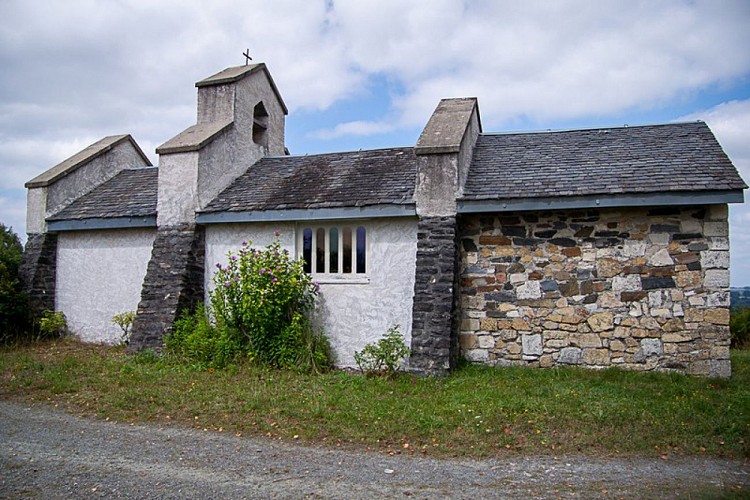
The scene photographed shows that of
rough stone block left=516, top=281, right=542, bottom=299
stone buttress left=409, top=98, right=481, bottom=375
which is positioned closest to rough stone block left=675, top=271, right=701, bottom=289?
rough stone block left=516, top=281, right=542, bottom=299

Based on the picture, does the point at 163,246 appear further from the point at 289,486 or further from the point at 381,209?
the point at 289,486

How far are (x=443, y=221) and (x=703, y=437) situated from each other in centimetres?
481

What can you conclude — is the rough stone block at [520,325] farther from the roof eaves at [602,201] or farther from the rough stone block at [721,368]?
the rough stone block at [721,368]

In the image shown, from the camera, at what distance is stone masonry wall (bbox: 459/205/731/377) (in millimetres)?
8547

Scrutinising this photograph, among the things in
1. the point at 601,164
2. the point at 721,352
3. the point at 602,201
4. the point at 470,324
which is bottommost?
the point at 721,352

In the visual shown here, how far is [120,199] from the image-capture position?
41.6 ft

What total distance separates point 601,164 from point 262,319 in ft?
21.4

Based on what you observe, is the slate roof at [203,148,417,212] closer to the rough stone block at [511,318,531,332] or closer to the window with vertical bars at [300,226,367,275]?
the window with vertical bars at [300,226,367,275]

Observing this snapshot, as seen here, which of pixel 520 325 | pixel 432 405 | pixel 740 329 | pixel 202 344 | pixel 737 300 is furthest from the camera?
pixel 737 300

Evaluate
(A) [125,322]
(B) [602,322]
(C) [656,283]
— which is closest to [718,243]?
(C) [656,283]

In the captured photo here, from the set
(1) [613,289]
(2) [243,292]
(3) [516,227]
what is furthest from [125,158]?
(1) [613,289]

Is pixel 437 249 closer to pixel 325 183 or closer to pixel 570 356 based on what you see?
pixel 570 356

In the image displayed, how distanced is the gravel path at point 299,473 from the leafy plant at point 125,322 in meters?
5.40

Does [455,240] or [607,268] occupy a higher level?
[455,240]
